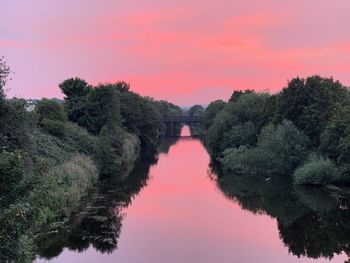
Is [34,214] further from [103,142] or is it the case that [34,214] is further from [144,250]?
[103,142]

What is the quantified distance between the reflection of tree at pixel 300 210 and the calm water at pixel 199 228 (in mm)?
60

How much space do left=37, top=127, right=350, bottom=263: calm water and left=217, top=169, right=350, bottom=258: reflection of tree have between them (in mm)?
60

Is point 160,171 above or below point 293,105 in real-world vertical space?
below

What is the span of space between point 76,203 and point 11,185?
20038 mm

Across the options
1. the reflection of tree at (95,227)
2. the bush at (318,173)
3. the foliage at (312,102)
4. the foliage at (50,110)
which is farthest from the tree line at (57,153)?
the foliage at (312,102)

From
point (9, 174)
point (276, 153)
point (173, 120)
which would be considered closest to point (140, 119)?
point (276, 153)

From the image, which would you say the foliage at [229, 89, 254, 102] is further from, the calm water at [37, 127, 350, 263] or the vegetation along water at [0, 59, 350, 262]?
the calm water at [37, 127, 350, 263]

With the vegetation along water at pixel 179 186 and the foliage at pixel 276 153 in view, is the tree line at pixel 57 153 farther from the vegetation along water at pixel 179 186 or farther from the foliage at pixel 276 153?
the foliage at pixel 276 153

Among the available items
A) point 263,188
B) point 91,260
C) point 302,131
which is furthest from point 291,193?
point 91,260

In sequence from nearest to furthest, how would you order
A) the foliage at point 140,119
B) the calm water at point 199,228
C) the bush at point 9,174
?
the bush at point 9,174 < the calm water at point 199,228 < the foliage at point 140,119

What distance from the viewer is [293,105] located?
5072 cm

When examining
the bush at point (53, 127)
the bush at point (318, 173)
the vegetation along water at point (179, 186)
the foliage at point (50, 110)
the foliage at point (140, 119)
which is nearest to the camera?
the vegetation along water at point (179, 186)

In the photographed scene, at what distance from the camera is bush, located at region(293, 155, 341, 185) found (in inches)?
1663

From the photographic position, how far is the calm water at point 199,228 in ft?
82.2
